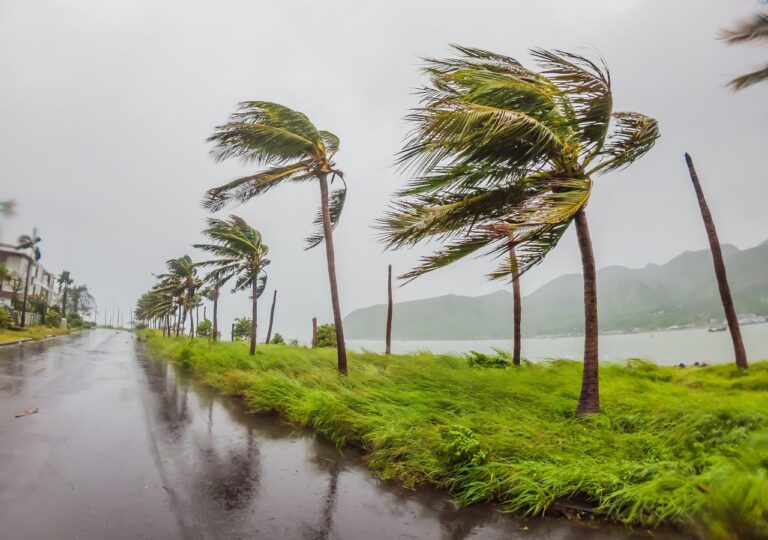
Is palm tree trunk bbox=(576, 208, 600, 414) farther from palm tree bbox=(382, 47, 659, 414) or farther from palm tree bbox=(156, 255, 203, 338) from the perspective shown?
palm tree bbox=(156, 255, 203, 338)

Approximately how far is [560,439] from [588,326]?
2227mm

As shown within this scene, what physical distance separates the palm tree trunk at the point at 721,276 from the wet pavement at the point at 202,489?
9.76 meters

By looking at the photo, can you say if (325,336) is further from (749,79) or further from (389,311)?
(749,79)

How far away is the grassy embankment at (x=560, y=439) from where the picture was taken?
3.11 meters

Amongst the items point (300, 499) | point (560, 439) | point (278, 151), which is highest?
point (278, 151)

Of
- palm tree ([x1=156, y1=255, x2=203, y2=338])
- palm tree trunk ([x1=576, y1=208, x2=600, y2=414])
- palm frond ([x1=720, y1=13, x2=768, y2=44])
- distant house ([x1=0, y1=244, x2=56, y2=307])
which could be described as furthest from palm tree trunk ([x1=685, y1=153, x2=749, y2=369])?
distant house ([x1=0, y1=244, x2=56, y2=307])

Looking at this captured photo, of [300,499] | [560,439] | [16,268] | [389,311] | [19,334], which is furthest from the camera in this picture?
[16,268]

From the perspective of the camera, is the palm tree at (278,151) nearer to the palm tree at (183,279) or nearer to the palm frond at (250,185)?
the palm frond at (250,185)

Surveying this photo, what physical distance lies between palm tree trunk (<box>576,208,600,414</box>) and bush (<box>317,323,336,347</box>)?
22.9 metres

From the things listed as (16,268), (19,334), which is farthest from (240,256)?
(16,268)

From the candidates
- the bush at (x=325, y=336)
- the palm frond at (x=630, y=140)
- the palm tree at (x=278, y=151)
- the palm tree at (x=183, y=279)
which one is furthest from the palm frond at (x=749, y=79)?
the palm tree at (x=183, y=279)

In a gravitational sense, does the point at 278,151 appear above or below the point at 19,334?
above

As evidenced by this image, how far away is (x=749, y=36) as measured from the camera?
9438 millimetres

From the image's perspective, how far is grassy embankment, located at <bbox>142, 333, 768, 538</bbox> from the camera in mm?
3105
